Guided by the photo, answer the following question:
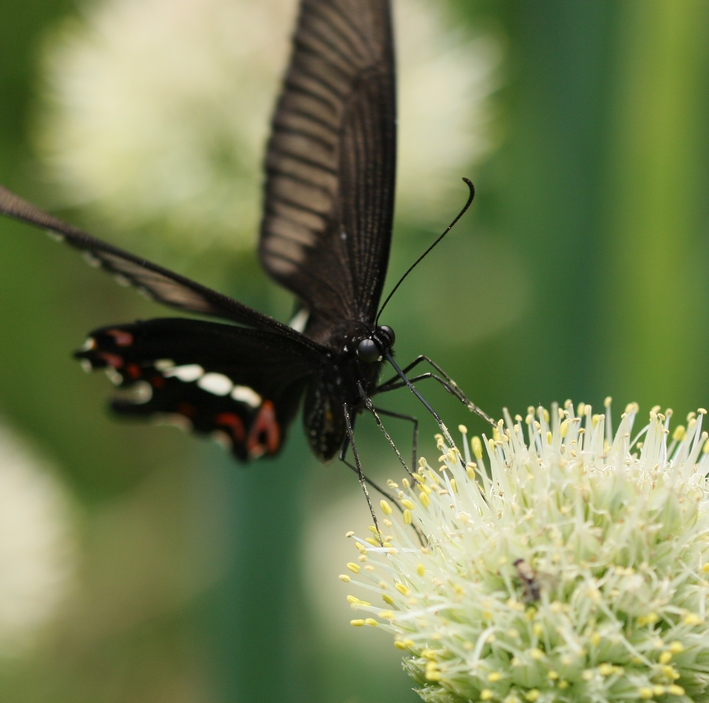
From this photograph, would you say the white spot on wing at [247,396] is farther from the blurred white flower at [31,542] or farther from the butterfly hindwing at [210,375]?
the blurred white flower at [31,542]

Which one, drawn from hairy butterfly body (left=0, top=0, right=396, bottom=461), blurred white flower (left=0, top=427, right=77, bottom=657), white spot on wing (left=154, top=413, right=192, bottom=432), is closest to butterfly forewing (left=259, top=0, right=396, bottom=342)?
hairy butterfly body (left=0, top=0, right=396, bottom=461)

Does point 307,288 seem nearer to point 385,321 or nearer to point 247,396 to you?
point 247,396

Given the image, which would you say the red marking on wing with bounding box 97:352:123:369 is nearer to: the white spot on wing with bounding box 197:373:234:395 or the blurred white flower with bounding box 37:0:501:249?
the white spot on wing with bounding box 197:373:234:395

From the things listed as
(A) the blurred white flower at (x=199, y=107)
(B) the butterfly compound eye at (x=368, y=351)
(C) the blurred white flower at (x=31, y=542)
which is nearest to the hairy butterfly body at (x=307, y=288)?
(B) the butterfly compound eye at (x=368, y=351)

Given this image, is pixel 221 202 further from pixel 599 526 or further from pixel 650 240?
pixel 599 526

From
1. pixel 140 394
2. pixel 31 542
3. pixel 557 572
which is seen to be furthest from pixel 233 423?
pixel 31 542
